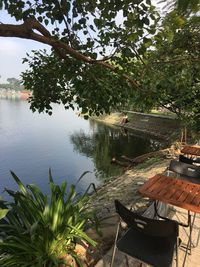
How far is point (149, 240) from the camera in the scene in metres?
2.72

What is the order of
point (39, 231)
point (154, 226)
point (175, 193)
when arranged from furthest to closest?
1. point (175, 193)
2. point (39, 231)
3. point (154, 226)

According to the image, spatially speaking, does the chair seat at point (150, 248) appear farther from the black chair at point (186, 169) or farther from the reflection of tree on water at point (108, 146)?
the reflection of tree on water at point (108, 146)

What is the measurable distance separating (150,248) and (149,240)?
0.11m

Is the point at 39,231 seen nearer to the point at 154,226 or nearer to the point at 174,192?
the point at 154,226

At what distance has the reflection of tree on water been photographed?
1488 cm

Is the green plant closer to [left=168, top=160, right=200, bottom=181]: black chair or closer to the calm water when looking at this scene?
[left=168, top=160, right=200, bottom=181]: black chair

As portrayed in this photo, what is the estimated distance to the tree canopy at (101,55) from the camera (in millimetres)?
2709

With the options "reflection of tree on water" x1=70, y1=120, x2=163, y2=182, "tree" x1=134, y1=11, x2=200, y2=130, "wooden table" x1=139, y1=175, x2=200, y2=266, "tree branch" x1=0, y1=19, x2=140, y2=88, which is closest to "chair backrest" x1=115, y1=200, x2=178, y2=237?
"wooden table" x1=139, y1=175, x2=200, y2=266

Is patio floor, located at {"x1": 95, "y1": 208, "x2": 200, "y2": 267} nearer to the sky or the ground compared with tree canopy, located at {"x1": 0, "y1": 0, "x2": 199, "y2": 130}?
nearer to the ground

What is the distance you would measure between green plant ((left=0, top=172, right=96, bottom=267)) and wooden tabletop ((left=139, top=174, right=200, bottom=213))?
0.85 metres

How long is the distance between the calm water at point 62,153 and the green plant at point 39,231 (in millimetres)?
8294

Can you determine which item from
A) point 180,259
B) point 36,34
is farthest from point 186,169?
point 36,34

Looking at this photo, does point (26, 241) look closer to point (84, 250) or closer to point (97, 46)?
point (84, 250)

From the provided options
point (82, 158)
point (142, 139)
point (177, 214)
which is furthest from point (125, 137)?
point (177, 214)
